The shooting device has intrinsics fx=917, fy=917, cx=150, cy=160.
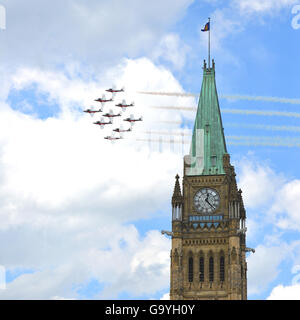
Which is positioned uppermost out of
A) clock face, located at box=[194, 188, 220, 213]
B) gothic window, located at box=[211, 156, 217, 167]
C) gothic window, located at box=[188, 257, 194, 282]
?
gothic window, located at box=[211, 156, 217, 167]

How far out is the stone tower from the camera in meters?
186

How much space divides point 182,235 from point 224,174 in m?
16.4

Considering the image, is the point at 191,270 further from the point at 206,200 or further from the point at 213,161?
the point at 213,161

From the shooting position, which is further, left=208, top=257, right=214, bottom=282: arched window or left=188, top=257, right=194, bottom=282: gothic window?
left=188, top=257, right=194, bottom=282: gothic window

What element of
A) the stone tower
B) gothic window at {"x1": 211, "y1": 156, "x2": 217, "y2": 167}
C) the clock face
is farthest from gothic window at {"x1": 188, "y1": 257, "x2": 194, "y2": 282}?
gothic window at {"x1": 211, "y1": 156, "x2": 217, "y2": 167}

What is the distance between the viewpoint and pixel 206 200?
196 metres

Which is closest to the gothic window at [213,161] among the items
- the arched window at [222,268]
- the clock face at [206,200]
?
the clock face at [206,200]

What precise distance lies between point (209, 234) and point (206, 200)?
8.29 metres

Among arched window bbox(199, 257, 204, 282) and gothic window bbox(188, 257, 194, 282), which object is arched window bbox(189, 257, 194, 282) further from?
arched window bbox(199, 257, 204, 282)

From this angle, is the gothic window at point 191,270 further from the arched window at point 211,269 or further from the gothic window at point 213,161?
the gothic window at point 213,161

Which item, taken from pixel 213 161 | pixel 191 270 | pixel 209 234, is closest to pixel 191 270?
pixel 191 270
